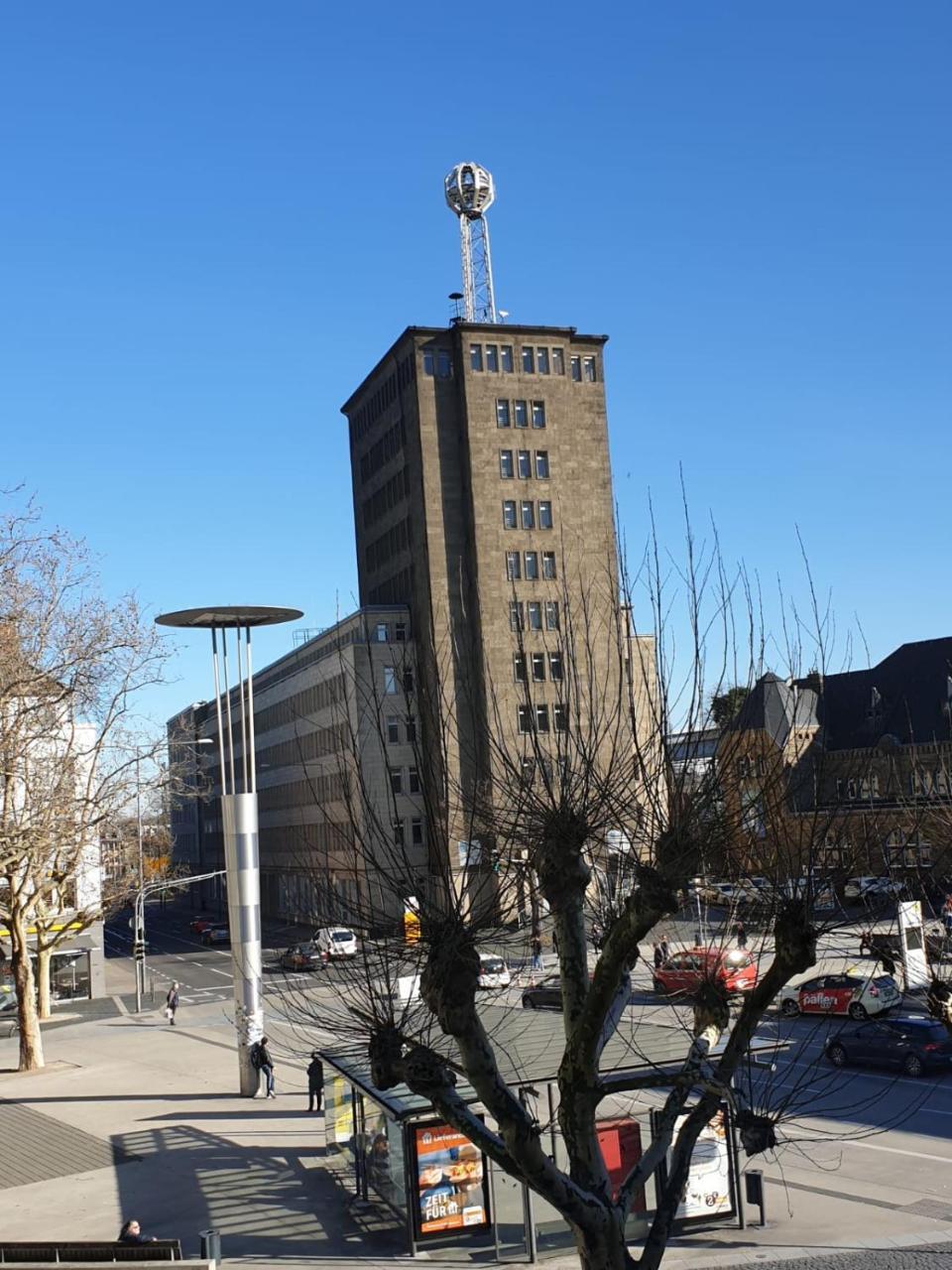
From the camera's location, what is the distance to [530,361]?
7750 cm

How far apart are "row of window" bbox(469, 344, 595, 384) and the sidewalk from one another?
4982 centimetres

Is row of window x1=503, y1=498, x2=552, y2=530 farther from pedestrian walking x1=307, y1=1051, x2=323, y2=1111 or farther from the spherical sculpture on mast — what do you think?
pedestrian walking x1=307, y1=1051, x2=323, y2=1111

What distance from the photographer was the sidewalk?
18.0m

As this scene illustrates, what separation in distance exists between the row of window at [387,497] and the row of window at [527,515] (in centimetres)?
712

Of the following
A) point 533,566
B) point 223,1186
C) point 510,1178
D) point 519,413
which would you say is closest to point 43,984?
point 223,1186

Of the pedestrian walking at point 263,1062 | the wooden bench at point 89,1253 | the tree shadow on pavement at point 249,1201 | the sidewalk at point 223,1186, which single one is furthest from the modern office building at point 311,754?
the wooden bench at point 89,1253

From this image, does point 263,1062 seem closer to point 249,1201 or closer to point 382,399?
point 249,1201

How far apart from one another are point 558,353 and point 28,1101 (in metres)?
56.7

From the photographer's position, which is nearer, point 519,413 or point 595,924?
point 595,924

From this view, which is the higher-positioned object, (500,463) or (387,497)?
(387,497)

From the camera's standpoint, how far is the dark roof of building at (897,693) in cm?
8294

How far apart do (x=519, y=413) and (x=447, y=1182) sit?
204 feet

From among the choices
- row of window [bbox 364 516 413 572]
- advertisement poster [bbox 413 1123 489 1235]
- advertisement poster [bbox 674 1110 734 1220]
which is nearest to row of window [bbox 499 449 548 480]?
row of window [bbox 364 516 413 572]

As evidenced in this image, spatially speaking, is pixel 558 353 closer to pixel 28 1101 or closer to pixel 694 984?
pixel 28 1101
